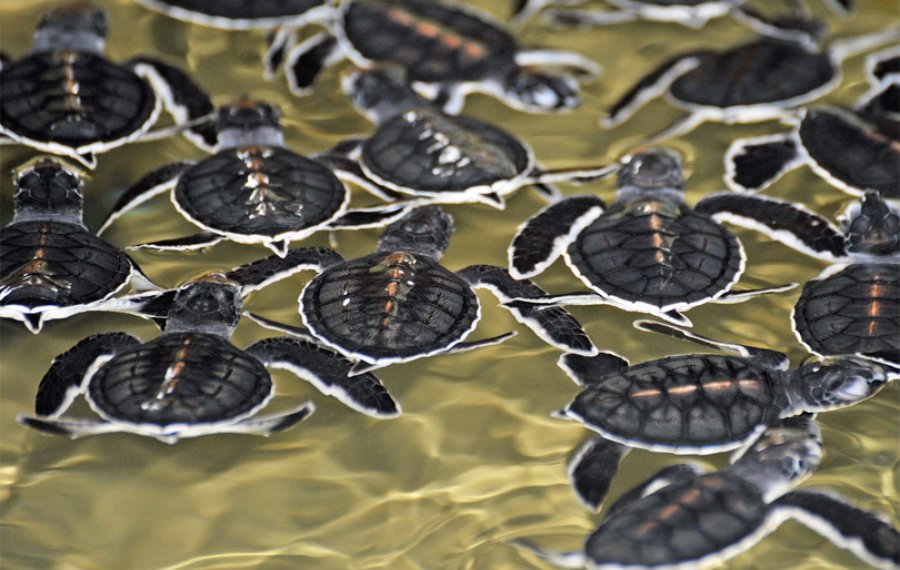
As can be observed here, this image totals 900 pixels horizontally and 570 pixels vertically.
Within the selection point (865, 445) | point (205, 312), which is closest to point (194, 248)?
point (205, 312)

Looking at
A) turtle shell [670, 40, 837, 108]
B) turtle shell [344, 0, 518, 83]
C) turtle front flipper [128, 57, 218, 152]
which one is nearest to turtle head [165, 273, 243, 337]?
turtle front flipper [128, 57, 218, 152]

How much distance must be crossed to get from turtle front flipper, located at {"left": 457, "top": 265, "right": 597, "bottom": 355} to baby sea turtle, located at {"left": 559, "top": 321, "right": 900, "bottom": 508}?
0.12m

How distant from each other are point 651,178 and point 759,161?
519mm

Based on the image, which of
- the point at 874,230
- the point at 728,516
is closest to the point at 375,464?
the point at 728,516

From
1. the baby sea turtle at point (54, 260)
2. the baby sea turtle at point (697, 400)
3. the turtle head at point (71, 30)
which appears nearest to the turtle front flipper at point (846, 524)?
the baby sea turtle at point (697, 400)

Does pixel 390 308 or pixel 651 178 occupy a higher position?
pixel 651 178

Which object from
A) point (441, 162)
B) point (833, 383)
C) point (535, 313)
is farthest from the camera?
point (441, 162)

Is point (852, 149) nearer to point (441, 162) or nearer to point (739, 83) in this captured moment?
point (739, 83)

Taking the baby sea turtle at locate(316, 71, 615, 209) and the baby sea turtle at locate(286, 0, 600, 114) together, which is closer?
the baby sea turtle at locate(316, 71, 615, 209)

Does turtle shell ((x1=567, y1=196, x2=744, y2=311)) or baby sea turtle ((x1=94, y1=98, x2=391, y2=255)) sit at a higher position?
baby sea turtle ((x1=94, y1=98, x2=391, y2=255))

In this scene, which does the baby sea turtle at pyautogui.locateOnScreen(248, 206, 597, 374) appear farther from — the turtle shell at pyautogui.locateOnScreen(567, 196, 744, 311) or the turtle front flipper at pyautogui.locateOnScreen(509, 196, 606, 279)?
the turtle shell at pyautogui.locateOnScreen(567, 196, 744, 311)

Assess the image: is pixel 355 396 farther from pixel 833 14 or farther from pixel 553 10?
pixel 833 14

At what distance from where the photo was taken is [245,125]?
12.2ft

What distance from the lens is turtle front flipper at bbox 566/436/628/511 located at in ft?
8.86
